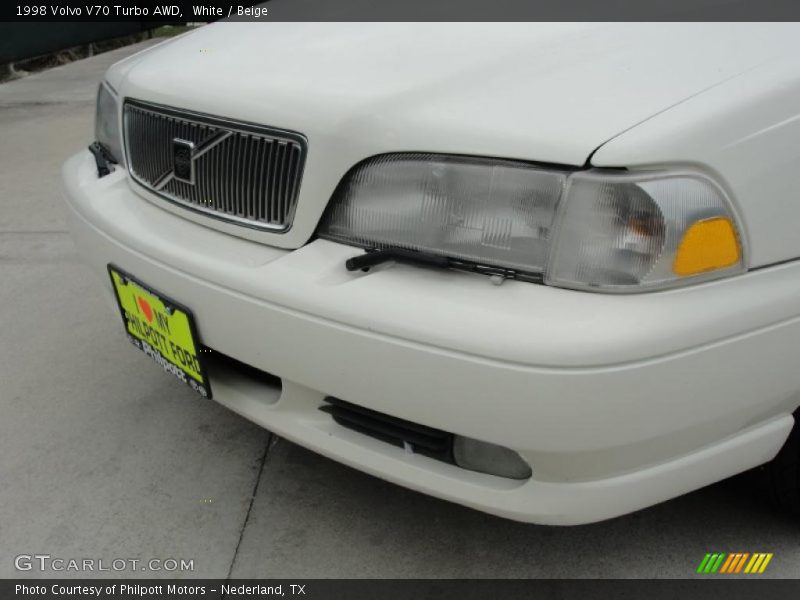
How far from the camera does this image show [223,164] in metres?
1.68

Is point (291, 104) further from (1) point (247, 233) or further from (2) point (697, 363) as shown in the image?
(2) point (697, 363)

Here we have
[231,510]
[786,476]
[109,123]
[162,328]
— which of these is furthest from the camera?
[109,123]

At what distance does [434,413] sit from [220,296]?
0.51 meters

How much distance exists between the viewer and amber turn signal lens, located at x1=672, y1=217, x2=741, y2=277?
1.28 m

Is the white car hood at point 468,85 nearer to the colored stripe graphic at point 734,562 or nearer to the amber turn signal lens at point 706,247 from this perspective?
the amber turn signal lens at point 706,247

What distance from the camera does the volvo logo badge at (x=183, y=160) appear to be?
1.75 m

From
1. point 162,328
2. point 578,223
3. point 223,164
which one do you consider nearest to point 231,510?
point 162,328

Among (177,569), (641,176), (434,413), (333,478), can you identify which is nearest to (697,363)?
(641,176)

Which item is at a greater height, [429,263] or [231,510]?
[429,263]

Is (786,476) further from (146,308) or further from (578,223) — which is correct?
(146,308)

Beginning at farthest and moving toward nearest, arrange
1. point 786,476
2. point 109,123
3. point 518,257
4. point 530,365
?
point 109,123 < point 786,476 < point 518,257 < point 530,365

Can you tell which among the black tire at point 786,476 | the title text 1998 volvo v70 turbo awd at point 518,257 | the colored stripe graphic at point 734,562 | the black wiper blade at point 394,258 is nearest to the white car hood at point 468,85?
the title text 1998 volvo v70 turbo awd at point 518,257

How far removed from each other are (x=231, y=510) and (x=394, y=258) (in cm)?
93

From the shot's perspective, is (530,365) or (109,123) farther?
(109,123)
